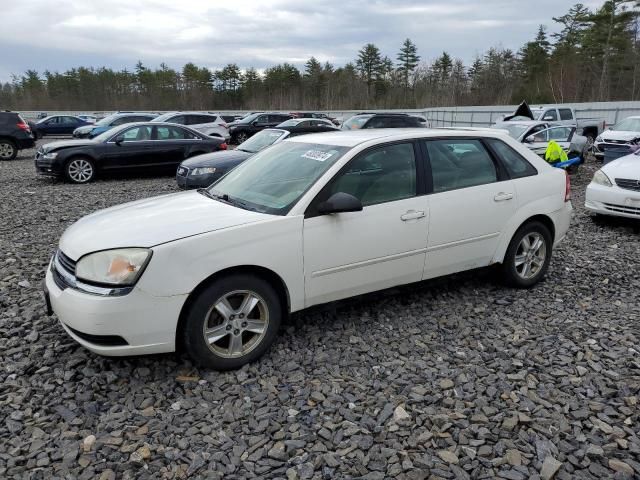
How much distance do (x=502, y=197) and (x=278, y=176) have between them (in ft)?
6.80

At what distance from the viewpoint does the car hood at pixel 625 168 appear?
7412 mm

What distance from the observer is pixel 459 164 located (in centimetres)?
440

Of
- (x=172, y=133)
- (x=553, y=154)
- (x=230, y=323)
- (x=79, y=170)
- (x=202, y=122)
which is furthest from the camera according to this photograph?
(x=202, y=122)

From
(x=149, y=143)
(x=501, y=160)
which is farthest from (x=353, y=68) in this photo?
(x=501, y=160)

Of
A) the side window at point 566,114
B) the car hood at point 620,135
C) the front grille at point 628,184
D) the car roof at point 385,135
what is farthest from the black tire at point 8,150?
the side window at point 566,114

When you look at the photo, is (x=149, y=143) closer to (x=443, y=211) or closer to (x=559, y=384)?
(x=443, y=211)

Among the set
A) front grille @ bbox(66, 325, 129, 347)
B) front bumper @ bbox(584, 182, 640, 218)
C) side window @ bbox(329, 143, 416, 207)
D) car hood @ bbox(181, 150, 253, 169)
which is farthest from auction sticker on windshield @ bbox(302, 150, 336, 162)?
car hood @ bbox(181, 150, 253, 169)

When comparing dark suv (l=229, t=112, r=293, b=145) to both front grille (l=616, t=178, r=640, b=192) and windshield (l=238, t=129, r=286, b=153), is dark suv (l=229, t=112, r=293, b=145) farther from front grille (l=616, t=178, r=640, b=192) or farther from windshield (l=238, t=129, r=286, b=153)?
front grille (l=616, t=178, r=640, b=192)

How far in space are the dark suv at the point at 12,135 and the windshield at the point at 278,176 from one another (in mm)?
16313

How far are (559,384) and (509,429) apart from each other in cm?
70

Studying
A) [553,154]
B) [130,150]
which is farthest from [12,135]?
[553,154]

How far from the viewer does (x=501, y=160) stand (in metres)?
4.65

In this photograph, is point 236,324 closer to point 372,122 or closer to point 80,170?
point 80,170

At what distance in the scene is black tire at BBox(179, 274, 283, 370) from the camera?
10.5 feet
